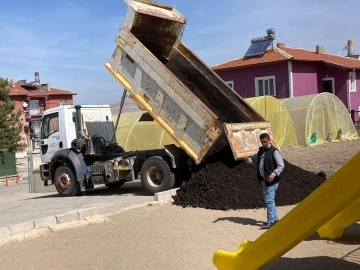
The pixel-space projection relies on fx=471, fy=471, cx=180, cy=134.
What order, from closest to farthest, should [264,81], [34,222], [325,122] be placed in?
1. [34,222]
2. [325,122]
3. [264,81]

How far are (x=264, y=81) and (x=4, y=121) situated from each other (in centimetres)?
2308

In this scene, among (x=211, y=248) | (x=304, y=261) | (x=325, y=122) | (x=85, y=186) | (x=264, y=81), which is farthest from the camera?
(x=264, y=81)

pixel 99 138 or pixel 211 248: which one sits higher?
pixel 99 138

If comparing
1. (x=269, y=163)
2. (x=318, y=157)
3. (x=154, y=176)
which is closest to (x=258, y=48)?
(x=318, y=157)

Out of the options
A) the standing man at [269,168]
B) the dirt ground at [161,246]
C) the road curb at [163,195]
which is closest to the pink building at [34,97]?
the road curb at [163,195]

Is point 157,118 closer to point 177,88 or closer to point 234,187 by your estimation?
point 177,88

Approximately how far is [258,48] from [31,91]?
116 feet

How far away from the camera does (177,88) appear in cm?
1112

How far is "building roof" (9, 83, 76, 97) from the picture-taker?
56.7 metres

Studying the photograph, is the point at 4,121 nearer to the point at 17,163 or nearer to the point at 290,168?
the point at 17,163

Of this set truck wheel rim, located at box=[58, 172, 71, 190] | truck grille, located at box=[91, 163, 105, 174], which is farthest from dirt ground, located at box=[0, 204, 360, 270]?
truck wheel rim, located at box=[58, 172, 71, 190]

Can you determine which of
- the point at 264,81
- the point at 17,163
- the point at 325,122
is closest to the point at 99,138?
the point at 325,122

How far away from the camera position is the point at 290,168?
10758 millimetres

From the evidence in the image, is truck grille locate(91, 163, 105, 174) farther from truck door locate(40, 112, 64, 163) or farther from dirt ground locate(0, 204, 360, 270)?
dirt ground locate(0, 204, 360, 270)
